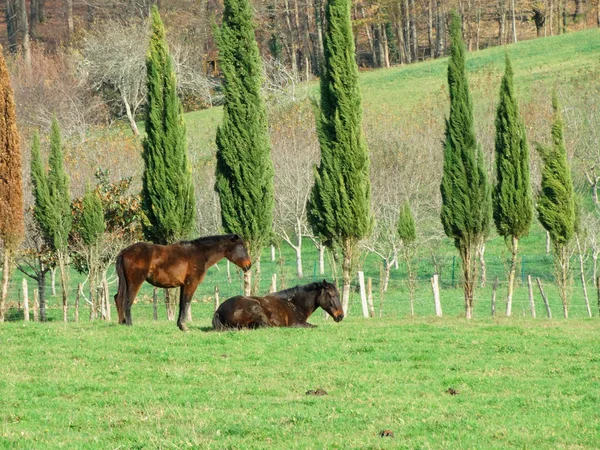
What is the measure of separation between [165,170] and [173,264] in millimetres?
7015

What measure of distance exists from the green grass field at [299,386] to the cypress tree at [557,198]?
8939 millimetres

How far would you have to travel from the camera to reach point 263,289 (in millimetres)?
45781

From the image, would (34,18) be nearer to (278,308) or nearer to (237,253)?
(237,253)

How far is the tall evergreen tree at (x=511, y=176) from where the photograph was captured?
93.4ft

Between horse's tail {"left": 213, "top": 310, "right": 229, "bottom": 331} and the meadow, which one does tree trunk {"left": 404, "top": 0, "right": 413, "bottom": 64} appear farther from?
horse's tail {"left": 213, "top": 310, "right": 229, "bottom": 331}

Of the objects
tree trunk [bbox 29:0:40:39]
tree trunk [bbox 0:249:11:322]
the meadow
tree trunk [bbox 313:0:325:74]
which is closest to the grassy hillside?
tree trunk [bbox 313:0:325:74]

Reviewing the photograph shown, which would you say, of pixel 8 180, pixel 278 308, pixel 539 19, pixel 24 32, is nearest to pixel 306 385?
pixel 278 308

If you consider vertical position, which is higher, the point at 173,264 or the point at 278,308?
the point at 173,264

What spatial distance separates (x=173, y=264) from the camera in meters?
20.3

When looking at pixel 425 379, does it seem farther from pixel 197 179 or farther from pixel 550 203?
pixel 197 179

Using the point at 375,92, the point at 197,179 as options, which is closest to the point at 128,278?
the point at 197,179

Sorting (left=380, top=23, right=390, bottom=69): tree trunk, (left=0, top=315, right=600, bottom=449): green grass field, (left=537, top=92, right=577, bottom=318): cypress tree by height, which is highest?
(left=380, top=23, right=390, bottom=69): tree trunk

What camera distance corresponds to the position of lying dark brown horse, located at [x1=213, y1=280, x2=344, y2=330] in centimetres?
1939

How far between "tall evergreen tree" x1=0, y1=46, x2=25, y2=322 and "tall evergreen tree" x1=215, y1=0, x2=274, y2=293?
5585 millimetres
